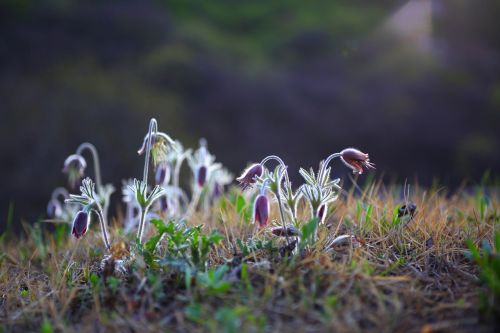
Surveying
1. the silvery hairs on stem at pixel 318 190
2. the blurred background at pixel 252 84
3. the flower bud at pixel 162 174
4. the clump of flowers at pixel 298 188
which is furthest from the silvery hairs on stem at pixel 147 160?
the blurred background at pixel 252 84

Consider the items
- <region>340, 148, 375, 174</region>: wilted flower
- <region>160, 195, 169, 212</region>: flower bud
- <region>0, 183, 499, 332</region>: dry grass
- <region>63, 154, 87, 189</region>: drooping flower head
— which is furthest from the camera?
<region>160, 195, 169, 212</region>: flower bud

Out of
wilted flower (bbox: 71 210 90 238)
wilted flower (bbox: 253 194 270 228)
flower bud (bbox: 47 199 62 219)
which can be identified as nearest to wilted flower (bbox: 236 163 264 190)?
wilted flower (bbox: 253 194 270 228)

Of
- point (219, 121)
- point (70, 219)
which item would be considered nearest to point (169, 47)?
point (219, 121)

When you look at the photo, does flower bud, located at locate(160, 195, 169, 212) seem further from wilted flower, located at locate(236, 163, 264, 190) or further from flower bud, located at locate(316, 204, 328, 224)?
flower bud, located at locate(316, 204, 328, 224)

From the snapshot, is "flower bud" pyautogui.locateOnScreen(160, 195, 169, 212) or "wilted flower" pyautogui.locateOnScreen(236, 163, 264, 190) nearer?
"wilted flower" pyautogui.locateOnScreen(236, 163, 264, 190)

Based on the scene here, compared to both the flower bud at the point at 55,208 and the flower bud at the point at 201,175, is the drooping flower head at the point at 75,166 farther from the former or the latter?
the flower bud at the point at 201,175

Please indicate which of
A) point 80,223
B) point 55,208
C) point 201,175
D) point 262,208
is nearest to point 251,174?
point 262,208
